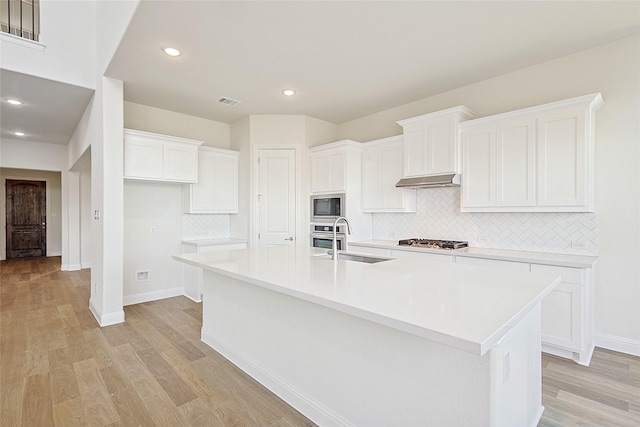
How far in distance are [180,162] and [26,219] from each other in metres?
7.47

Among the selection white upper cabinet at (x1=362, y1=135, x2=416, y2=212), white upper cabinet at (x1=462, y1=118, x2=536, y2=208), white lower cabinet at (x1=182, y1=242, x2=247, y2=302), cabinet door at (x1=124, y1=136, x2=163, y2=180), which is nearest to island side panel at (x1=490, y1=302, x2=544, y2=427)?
white upper cabinet at (x1=462, y1=118, x2=536, y2=208)

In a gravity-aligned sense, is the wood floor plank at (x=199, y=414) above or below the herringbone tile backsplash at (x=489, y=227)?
below

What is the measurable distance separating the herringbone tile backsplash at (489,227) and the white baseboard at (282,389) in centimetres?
266

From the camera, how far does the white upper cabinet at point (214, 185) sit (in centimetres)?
470

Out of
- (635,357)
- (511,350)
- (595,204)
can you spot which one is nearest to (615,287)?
(635,357)

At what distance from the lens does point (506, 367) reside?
136 cm

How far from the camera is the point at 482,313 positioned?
1.18 metres

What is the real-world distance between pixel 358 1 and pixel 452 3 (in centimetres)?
69

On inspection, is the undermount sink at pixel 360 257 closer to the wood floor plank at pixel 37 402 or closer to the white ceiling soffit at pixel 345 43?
the white ceiling soffit at pixel 345 43

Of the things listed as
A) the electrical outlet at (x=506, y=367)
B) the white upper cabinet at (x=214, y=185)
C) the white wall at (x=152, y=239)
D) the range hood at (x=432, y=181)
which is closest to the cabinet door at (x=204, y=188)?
the white upper cabinet at (x=214, y=185)

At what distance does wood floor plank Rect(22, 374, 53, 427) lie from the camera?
195 centimetres

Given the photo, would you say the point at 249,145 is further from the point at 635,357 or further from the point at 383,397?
the point at 635,357

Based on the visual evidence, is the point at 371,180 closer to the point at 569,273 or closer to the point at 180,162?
the point at 569,273

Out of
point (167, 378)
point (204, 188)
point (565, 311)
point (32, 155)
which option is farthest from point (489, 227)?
point (32, 155)
